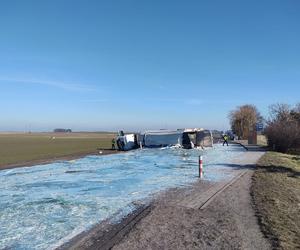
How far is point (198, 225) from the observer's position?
1024cm

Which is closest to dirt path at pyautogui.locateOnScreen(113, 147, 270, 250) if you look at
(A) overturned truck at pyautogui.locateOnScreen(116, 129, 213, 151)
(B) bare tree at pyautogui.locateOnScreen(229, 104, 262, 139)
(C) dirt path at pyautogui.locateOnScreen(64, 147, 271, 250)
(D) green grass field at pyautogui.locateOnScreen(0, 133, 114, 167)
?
(C) dirt path at pyautogui.locateOnScreen(64, 147, 271, 250)

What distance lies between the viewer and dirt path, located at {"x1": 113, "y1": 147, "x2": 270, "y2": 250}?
857 centimetres

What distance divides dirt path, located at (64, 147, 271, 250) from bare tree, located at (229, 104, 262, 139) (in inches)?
3869

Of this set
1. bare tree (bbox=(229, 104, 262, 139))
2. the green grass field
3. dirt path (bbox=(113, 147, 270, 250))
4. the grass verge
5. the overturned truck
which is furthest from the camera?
bare tree (bbox=(229, 104, 262, 139))

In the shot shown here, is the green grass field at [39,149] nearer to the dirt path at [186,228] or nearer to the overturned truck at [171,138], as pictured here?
the overturned truck at [171,138]

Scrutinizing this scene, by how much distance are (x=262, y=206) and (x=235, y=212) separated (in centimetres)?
117

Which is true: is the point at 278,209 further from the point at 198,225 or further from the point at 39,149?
the point at 39,149

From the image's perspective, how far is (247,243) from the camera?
27.9ft

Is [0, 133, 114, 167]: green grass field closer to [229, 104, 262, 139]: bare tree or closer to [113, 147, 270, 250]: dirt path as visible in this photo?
[113, 147, 270, 250]: dirt path

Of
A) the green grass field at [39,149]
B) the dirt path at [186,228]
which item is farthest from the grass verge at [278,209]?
the green grass field at [39,149]

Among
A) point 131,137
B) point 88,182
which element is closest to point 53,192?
point 88,182

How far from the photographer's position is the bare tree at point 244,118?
4446 inches

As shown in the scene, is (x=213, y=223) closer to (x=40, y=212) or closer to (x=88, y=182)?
(x=40, y=212)

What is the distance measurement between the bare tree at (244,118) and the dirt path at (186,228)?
9828cm
